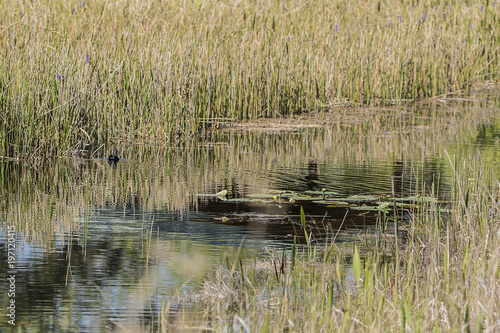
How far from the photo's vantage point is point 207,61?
37.9 ft

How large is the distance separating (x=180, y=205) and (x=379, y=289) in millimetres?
2993

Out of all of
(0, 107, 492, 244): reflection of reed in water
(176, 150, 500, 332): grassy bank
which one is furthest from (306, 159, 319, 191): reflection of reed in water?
(176, 150, 500, 332): grassy bank

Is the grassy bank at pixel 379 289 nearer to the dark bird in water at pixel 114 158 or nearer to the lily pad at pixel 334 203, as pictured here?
the lily pad at pixel 334 203

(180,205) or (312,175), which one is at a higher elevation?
(312,175)

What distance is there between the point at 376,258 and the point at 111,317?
1.52 m

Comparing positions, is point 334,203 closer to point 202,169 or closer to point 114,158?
point 202,169

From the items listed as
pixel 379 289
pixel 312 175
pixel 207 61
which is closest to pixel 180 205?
pixel 312 175

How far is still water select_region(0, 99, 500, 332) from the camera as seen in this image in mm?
4422

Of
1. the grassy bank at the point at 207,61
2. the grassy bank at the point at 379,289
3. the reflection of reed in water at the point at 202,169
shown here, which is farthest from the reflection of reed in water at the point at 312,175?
the grassy bank at the point at 207,61

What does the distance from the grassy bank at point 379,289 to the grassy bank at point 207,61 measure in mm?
4551

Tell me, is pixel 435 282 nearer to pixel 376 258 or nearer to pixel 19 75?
pixel 376 258

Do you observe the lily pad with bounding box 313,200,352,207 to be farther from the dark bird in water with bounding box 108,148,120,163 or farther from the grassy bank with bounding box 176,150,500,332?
the dark bird in water with bounding box 108,148,120,163

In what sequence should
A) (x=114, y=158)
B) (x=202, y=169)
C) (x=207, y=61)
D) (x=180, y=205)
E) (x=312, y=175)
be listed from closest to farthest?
1. (x=180, y=205)
2. (x=312, y=175)
3. (x=202, y=169)
4. (x=114, y=158)
5. (x=207, y=61)

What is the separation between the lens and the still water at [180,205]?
174 inches
